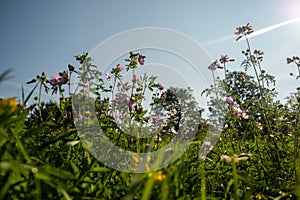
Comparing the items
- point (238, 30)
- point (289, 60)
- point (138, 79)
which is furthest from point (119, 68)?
point (289, 60)

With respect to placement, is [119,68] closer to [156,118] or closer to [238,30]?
[156,118]

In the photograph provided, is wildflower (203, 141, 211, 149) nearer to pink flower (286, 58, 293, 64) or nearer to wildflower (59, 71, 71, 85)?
wildflower (59, 71, 71, 85)

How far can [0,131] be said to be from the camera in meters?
1.05

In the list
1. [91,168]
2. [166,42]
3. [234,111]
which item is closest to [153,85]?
[166,42]

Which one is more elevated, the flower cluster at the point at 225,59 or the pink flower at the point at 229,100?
the flower cluster at the point at 225,59

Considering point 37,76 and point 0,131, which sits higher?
point 37,76

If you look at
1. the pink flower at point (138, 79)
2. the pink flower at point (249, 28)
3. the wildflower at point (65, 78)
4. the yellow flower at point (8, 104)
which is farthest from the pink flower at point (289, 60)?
the yellow flower at point (8, 104)

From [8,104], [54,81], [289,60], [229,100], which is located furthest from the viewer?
[289,60]

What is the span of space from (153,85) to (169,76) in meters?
0.51

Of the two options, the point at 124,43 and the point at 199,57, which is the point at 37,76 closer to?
the point at 124,43

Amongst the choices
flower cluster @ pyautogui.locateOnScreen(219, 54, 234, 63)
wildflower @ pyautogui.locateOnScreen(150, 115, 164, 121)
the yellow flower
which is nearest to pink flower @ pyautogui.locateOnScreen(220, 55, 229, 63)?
flower cluster @ pyautogui.locateOnScreen(219, 54, 234, 63)

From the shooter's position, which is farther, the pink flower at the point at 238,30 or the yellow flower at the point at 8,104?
the pink flower at the point at 238,30

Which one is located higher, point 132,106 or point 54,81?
point 54,81

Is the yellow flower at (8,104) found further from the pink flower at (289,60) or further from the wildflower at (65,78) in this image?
the pink flower at (289,60)
